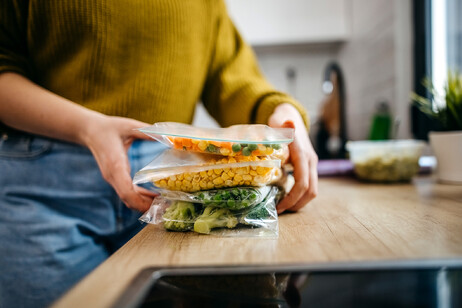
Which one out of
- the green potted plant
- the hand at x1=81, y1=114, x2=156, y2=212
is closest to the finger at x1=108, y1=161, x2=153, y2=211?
the hand at x1=81, y1=114, x2=156, y2=212

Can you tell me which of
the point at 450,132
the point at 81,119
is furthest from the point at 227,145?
the point at 450,132

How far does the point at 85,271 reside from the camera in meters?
0.58

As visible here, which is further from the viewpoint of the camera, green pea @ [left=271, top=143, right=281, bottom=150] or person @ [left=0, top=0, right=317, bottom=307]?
person @ [left=0, top=0, right=317, bottom=307]

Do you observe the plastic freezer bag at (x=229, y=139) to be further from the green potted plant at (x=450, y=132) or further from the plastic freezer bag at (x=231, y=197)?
the green potted plant at (x=450, y=132)

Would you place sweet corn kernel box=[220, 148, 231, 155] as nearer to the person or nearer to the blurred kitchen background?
the person

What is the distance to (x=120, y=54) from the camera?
59 cm

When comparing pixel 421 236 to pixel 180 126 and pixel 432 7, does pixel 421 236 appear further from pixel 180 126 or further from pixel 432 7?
pixel 432 7

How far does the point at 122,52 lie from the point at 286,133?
370mm

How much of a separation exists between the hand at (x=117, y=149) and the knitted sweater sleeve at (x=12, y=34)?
212 millimetres

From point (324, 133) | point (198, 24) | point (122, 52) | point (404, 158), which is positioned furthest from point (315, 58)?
point (122, 52)

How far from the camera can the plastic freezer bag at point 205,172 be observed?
39 cm

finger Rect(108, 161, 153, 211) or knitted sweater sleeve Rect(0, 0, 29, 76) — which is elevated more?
knitted sweater sleeve Rect(0, 0, 29, 76)

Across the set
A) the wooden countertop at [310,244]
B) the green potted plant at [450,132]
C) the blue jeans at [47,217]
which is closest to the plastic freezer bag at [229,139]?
the wooden countertop at [310,244]

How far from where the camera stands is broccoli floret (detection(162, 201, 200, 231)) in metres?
0.42
